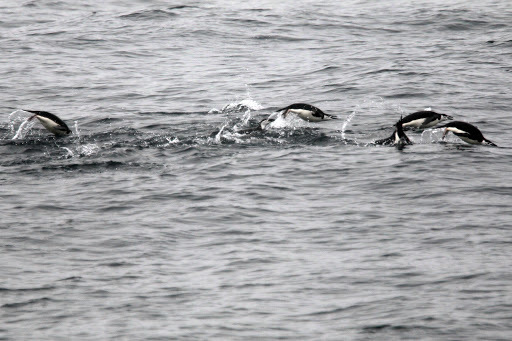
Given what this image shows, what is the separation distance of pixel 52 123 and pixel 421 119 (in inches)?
277

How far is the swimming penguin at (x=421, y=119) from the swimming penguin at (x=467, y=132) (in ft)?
2.18

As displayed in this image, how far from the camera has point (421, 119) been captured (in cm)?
1622

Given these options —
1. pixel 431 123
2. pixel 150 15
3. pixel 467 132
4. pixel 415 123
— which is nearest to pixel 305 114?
pixel 415 123

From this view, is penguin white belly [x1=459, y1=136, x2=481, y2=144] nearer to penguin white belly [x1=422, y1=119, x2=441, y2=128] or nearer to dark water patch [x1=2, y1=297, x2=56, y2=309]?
penguin white belly [x1=422, y1=119, x2=441, y2=128]

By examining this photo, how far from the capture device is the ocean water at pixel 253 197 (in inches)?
368

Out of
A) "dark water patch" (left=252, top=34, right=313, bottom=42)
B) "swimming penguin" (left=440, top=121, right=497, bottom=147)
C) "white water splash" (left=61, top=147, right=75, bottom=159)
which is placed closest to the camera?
"white water splash" (left=61, top=147, right=75, bottom=159)

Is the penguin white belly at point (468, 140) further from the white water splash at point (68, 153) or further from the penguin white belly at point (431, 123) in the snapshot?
the white water splash at point (68, 153)

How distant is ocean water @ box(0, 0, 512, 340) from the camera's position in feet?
30.7

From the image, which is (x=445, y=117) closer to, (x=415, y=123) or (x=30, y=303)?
(x=415, y=123)

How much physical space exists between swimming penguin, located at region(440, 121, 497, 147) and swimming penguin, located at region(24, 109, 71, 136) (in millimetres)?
7235

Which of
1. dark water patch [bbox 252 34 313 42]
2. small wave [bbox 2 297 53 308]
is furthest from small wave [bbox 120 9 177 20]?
small wave [bbox 2 297 53 308]

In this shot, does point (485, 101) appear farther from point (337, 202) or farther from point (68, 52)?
point (68, 52)

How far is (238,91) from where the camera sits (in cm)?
2127

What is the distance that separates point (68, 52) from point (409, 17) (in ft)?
41.0
